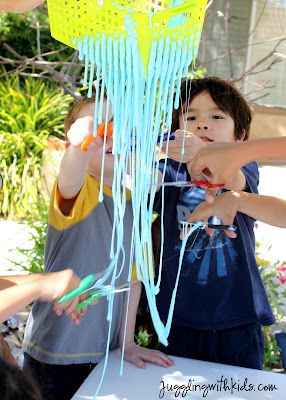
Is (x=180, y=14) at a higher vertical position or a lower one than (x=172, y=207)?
higher

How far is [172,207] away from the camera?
1.87 m

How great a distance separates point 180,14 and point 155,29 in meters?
0.05

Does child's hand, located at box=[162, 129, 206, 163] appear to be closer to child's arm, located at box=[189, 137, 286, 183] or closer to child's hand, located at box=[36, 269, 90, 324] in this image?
child's arm, located at box=[189, 137, 286, 183]

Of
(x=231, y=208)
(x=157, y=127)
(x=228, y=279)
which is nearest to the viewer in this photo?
(x=157, y=127)

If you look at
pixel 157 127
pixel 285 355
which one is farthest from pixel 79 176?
pixel 285 355

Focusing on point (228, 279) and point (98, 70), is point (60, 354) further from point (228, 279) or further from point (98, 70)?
point (98, 70)

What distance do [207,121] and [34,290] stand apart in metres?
0.88

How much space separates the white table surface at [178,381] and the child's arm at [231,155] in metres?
0.55

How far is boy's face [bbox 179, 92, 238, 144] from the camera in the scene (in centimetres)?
184

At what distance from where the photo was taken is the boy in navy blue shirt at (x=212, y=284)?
5.91 feet

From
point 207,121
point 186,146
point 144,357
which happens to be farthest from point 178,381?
point 207,121

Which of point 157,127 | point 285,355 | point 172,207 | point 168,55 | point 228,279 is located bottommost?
point 285,355

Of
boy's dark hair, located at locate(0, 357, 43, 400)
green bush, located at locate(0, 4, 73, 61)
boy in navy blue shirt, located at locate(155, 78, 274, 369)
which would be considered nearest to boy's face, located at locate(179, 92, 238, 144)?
boy in navy blue shirt, located at locate(155, 78, 274, 369)

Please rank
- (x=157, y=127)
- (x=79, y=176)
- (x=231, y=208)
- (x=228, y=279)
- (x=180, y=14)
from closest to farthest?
(x=180, y=14), (x=157, y=127), (x=79, y=176), (x=231, y=208), (x=228, y=279)
